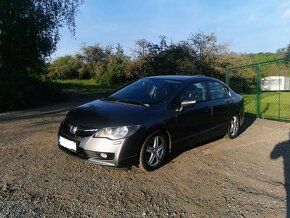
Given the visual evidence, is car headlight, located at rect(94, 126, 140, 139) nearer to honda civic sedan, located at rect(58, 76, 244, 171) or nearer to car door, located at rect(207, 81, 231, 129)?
honda civic sedan, located at rect(58, 76, 244, 171)

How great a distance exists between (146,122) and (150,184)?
97 centimetres

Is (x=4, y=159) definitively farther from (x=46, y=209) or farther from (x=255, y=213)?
(x=255, y=213)

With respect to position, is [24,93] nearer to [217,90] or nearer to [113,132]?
[217,90]

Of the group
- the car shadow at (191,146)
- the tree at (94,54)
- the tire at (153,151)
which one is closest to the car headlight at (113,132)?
the tire at (153,151)

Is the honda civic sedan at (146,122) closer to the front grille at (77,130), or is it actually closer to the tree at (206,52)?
the front grille at (77,130)

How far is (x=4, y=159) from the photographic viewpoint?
237 inches

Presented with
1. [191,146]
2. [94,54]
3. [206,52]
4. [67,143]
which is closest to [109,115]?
[67,143]

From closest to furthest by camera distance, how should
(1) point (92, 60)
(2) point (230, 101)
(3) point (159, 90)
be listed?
(3) point (159, 90), (2) point (230, 101), (1) point (92, 60)

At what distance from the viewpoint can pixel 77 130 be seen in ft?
17.4

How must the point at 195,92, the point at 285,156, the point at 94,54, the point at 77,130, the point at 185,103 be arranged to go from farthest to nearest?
the point at 94,54 < the point at 285,156 < the point at 195,92 < the point at 185,103 < the point at 77,130

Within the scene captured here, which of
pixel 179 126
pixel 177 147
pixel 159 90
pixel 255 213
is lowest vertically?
pixel 255 213

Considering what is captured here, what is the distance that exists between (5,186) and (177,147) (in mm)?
2916

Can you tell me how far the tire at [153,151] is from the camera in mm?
5379

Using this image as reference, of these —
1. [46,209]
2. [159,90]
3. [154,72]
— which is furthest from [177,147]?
[154,72]
